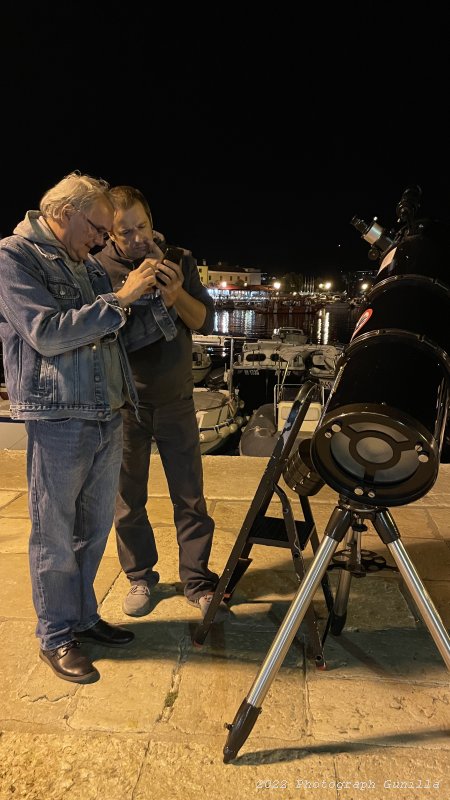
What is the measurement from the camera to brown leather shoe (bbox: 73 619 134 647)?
2703 mm

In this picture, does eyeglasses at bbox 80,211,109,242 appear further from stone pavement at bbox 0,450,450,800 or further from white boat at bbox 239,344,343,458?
white boat at bbox 239,344,343,458

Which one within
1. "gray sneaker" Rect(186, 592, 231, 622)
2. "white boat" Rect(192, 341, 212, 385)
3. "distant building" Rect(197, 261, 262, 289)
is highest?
"gray sneaker" Rect(186, 592, 231, 622)

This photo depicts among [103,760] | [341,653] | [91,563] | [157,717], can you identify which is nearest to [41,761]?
[103,760]

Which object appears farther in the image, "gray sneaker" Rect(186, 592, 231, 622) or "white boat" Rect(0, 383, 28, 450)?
"white boat" Rect(0, 383, 28, 450)

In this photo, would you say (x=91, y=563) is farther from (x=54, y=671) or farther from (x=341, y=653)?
(x=341, y=653)

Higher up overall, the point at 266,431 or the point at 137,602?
the point at 137,602

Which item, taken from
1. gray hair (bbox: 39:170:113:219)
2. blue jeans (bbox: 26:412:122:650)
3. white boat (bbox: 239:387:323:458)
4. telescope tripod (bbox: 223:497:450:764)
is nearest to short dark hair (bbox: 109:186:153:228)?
gray hair (bbox: 39:170:113:219)

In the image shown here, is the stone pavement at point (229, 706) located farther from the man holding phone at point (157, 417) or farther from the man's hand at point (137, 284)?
the man's hand at point (137, 284)

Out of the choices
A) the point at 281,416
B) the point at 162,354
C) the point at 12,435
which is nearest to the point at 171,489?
the point at 162,354

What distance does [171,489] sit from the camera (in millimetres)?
3041

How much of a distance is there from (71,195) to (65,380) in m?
0.73

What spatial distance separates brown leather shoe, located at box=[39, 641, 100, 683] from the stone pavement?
4 centimetres

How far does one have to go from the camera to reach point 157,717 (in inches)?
87.4

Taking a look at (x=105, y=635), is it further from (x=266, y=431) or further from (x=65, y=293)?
(x=266, y=431)
